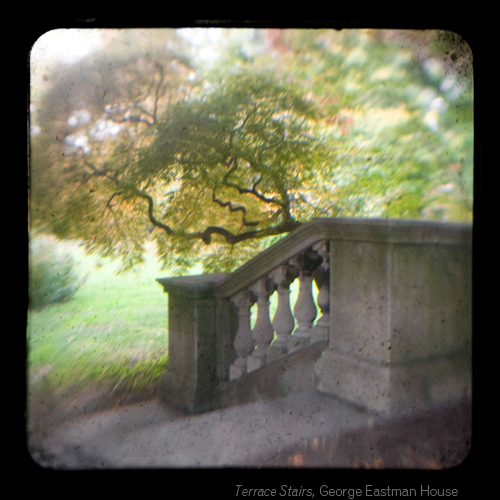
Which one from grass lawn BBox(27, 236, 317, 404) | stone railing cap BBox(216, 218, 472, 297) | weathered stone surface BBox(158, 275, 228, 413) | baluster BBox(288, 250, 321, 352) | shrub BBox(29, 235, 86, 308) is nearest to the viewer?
stone railing cap BBox(216, 218, 472, 297)

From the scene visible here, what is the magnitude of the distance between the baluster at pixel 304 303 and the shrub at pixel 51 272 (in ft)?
4.09

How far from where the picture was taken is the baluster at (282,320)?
2.26 metres

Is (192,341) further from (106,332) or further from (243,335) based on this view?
(106,332)

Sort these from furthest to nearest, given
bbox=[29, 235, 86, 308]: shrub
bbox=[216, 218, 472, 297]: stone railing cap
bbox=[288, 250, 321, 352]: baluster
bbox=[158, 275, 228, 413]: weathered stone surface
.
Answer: bbox=[158, 275, 228, 413]: weathered stone surface, bbox=[288, 250, 321, 352]: baluster, bbox=[29, 235, 86, 308]: shrub, bbox=[216, 218, 472, 297]: stone railing cap

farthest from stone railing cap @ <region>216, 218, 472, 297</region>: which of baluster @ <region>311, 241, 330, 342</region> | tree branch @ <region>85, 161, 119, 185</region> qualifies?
tree branch @ <region>85, 161, 119, 185</region>

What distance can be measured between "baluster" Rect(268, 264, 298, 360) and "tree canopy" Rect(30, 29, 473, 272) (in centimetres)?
33

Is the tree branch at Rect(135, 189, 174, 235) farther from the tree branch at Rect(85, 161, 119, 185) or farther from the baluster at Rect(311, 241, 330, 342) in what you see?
the baluster at Rect(311, 241, 330, 342)

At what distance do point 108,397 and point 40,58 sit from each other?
182 centimetres

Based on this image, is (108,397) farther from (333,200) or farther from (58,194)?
(333,200)

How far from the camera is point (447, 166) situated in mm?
1929

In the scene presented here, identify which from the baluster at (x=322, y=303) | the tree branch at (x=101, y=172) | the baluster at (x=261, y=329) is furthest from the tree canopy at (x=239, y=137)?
the baluster at (x=322, y=303)

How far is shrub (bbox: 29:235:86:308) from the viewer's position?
6.36 ft

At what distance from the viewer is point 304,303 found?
88.7 inches
